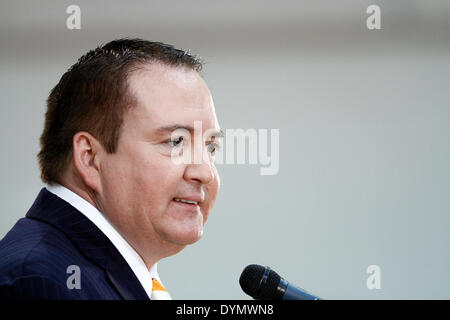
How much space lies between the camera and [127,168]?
1055 millimetres

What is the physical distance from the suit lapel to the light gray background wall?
5.38 ft

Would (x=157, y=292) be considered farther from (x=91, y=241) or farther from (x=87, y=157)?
(x=87, y=157)

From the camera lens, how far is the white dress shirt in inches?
41.4

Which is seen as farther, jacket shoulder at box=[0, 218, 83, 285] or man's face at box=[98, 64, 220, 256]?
man's face at box=[98, 64, 220, 256]

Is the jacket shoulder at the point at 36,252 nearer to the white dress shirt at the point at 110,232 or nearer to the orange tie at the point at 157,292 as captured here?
the white dress shirt at the point at 110,232

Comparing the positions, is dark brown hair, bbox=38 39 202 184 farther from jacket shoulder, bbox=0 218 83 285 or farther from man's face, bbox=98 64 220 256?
jacket shoulder, bbox=0 218 83 285

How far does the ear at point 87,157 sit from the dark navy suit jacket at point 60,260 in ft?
0.22

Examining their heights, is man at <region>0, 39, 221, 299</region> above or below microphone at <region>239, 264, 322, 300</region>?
above

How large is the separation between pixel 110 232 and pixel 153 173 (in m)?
0.14

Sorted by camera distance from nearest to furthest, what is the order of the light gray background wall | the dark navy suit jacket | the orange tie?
1. the dark navy suit jacket
2. the orange tie
3. the light gray background wall

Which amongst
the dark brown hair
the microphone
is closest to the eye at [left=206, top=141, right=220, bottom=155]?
the dark brown hair

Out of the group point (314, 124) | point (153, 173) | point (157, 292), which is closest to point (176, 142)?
point (153, 173)

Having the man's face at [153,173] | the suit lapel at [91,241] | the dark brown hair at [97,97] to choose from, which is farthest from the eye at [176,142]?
the suit lapel at [91,241]
